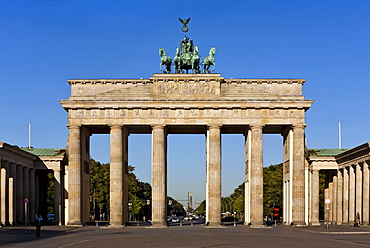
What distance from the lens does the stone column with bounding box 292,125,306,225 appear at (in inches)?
3233

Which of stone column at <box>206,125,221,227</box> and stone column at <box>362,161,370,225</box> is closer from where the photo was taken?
stone column at <box>362,161,370,225</box>

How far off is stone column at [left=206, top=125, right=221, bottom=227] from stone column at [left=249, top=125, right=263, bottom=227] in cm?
403

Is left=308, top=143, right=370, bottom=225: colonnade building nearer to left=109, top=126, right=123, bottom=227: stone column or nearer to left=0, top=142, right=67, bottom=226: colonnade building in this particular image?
left=109, top=126, right=123, bottom=227: stone column

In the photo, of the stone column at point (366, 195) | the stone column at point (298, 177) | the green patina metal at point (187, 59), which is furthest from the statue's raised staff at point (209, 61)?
the stone column at point (366, 195)

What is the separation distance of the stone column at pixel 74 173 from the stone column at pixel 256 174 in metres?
21.0

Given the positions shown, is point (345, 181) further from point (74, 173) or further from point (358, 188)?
point (74, 173)

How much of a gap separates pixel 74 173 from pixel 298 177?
27.3 m

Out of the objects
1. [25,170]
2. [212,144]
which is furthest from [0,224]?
[212,144]

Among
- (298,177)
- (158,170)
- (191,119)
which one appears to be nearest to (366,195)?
(298,177)

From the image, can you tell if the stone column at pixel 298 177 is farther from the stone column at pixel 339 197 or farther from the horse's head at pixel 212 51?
the horse's head at pixel 212 51

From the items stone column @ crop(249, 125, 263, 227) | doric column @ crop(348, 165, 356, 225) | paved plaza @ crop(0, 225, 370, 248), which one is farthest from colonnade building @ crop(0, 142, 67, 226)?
doric column @ crop(348, 165, 356, 225)

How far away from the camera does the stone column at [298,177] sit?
82.1m

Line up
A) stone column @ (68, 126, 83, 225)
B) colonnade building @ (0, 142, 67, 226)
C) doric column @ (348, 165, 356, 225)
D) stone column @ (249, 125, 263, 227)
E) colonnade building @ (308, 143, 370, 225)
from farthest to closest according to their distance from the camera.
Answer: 1. stone column @ (249, 125, 263, 227)
2. stone column @ (68, 126, 83, 225)
3. doric column @ (348, 165, 356, 225)
4. colonnade building @ (308, 143, 370, 225)
5. colonnade building @ (0, 142, 67, 226)

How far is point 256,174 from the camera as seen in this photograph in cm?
8231
